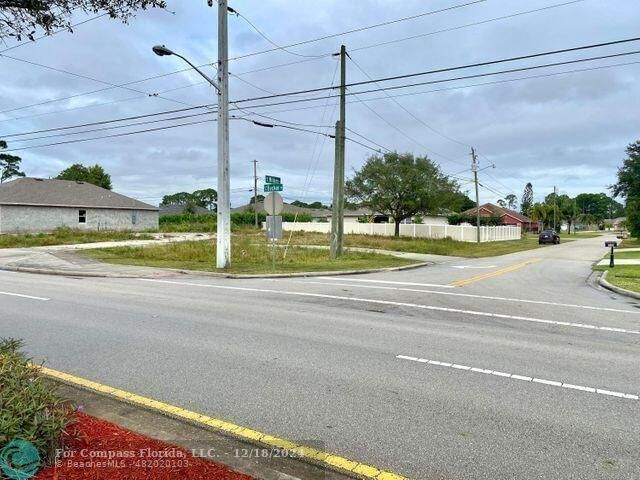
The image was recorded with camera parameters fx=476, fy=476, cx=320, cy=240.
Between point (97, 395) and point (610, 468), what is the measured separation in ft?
14.3

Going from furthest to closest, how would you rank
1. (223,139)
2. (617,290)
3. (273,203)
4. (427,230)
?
(427,230) → (223,139) → (273,203) → (617,290)

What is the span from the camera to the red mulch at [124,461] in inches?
115

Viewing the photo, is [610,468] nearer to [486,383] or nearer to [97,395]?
[486,383]

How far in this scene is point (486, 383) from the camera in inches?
209

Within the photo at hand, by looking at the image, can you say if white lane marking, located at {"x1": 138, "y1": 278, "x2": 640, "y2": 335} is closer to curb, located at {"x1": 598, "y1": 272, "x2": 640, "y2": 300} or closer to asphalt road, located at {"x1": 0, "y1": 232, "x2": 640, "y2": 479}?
asphalt road, located at {"x1": 0, "y1": 232, "x2": 640, "y2": 479}

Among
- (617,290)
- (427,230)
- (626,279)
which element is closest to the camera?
(617,290)

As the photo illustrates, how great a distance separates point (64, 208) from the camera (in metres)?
45.8

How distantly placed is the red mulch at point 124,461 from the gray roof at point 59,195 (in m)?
45.9

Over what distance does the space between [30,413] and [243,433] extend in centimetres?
155

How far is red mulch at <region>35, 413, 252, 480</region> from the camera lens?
293 centimetres

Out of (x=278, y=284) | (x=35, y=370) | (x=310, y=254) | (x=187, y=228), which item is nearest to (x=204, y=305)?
(x=278, y=284)

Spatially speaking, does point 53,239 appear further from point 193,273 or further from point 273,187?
point 273,187

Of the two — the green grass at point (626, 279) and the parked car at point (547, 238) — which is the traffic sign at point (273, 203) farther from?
the parked car at point (547, 238)

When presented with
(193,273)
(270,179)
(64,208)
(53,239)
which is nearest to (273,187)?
(270,179)
